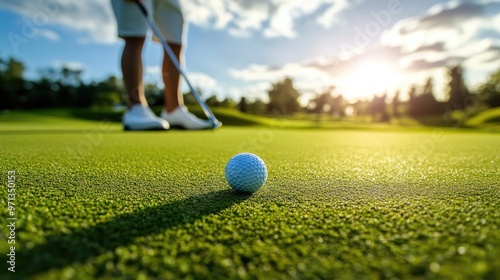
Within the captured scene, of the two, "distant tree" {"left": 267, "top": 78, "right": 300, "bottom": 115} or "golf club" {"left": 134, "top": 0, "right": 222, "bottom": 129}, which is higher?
"distant tree" {"left": 267, "top": 78, "right": 300, "bottom": 115}

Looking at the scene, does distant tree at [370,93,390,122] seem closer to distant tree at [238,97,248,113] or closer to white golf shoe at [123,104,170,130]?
distant tree at [238,97,248,113]

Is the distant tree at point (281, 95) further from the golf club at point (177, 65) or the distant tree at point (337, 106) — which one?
the golf club at point (177, 65)

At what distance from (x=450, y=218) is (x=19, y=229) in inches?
60.9

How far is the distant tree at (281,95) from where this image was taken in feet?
168

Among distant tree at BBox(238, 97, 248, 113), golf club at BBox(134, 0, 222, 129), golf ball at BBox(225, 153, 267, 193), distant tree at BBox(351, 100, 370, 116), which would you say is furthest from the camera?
distant tree at BBox(351, 100, 370, 116)

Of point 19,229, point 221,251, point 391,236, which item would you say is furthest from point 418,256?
point 19,229

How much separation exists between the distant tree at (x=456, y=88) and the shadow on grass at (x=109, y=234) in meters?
49.2

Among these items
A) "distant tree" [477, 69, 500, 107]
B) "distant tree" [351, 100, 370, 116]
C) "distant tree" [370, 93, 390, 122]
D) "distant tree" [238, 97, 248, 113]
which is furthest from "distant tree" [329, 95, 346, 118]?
"distant tree" [477, 69, 500, 107]

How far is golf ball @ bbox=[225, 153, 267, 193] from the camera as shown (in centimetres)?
166

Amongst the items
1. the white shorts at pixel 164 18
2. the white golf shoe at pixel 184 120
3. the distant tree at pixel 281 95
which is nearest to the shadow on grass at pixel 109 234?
the white shorts at pixel 164 18

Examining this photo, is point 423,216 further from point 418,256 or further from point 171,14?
point 171,14

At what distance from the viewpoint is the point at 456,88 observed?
42875 millimetres

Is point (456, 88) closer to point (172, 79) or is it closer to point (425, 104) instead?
point (425, 104)

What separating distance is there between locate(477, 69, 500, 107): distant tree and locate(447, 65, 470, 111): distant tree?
240 cm
